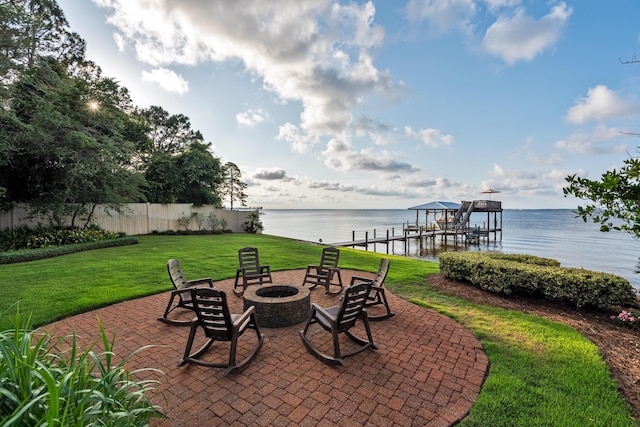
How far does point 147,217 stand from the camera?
1834cm

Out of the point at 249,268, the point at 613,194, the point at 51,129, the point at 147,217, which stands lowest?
the point at 249,268

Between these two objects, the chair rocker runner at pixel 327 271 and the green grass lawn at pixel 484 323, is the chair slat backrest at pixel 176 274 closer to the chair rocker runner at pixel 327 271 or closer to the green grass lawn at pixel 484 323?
the green grass lawn at pixel 484 323

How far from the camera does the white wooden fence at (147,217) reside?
12938 mm

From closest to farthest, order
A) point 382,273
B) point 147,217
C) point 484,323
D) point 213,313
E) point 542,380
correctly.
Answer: point 542,380
point 213,313
point 484,323
point 382,273
point 147,217

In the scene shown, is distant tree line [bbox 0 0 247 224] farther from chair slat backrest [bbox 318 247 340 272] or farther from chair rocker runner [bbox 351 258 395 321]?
chair rocker runner [bbox 351 258 395 321]

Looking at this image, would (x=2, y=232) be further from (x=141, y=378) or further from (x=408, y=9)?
(x=408, y=9)

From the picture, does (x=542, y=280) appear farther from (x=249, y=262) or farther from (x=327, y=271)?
(x=249, y=262)

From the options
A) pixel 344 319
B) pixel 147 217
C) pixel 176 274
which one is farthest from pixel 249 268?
pixel 147 217

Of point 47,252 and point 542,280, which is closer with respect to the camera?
point 542,280

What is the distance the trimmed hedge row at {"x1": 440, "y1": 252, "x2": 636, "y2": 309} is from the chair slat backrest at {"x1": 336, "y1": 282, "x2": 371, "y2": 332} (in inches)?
168

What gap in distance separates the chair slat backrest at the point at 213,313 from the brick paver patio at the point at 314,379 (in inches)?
17.5

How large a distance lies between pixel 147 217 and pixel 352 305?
62.9 ft

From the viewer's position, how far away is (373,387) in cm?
288

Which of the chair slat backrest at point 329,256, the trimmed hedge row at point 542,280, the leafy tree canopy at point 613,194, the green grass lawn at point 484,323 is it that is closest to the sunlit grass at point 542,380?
the green grass lawn at point 484,323
